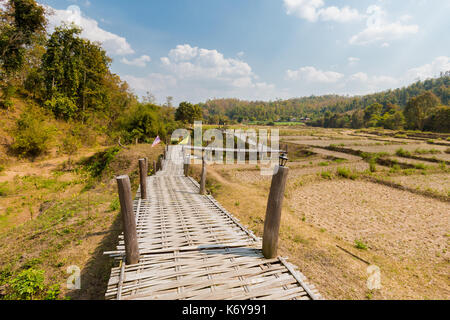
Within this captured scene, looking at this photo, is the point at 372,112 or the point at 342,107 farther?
the point at 342,107

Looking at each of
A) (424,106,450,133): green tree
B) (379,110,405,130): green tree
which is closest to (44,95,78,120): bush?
(424,106,450,133): green tree

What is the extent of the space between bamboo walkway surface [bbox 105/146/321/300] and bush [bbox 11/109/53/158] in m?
16.4

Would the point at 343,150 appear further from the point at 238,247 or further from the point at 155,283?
the point at 155,283

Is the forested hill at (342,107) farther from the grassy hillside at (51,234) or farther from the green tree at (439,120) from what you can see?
the grassy hillside at (51,234)

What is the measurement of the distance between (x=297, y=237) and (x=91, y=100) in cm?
2592

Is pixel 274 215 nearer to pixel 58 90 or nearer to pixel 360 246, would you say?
pixel 360 246

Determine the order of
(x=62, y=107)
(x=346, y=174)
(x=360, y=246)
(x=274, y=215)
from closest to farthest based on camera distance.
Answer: (x=274, y=215) → (x=360, y=246) → (x=346, y=174) → (x=62, y=107)

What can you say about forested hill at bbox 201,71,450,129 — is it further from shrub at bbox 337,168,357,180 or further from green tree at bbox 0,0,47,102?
shrub at bbox 337,168,357,180

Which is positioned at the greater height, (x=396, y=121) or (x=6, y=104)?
(x=396, y=121)

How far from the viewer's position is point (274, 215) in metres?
3.17

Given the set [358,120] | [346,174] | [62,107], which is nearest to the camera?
[346,174]

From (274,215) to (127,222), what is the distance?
2376mm

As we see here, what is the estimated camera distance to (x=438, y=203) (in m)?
8.69

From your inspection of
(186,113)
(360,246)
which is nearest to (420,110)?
(186,113)
